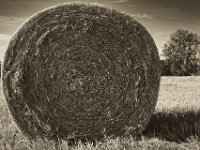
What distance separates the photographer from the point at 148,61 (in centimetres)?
536

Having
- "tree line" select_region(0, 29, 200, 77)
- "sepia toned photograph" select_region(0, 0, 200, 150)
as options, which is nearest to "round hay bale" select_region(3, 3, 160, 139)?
"sepia toned photograph" select_region(0, 0, 200, 150)

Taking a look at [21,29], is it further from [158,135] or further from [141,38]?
[158,135]

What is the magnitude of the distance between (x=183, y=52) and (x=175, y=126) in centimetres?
3848

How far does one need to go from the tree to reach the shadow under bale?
3403cm

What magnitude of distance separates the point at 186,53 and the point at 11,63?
39195 mm

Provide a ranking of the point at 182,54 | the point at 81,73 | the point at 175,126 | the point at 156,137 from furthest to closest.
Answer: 1. the point at 182,54
2. the point at 175,126
3. the point at 81,73
4. the point at 156,137

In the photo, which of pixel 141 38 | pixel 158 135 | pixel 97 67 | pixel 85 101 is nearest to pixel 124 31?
pixel 141 38

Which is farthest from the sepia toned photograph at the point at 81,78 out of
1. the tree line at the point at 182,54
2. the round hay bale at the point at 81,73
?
the tree line at the point at 182,54

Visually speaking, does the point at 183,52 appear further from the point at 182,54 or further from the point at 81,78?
the point at 81,78

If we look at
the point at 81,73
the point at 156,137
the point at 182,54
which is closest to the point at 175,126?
the point at 156,137

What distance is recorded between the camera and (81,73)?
5512 millimetres

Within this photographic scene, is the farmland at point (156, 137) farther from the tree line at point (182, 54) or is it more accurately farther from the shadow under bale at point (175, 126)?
the tree line at point (182, 54)

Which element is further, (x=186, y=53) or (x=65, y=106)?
(x=186, y=53)

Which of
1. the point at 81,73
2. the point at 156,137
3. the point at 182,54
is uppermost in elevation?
the point at 182,54
